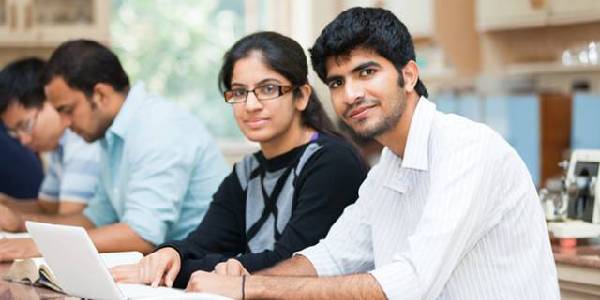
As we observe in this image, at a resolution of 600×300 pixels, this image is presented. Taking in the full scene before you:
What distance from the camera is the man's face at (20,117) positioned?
4.34m

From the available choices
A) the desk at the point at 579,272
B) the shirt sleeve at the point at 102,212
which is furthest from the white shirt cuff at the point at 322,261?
the shirt sleeve at the point at 102,212

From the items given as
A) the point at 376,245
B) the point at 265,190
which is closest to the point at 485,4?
the point at 265,190

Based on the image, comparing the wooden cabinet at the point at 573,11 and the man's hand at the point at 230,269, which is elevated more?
the wooden cabinet at the point at 573,11

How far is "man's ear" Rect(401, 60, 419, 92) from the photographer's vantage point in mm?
2125

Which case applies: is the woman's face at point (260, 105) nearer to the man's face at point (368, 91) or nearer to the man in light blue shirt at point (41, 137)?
the man's face at point (368, 91)

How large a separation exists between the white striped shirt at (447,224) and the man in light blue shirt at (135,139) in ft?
3.38

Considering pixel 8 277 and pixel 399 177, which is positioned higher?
pixel 399 177

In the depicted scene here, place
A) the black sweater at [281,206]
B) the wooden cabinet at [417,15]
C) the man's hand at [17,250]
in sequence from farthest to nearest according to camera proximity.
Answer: the wooden cabinet at [417,15]
the man's hand at [17,250]
the black sweater at [281,206]

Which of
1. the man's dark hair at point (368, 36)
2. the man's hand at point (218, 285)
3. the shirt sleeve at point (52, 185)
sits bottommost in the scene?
the shirt sleeve at point (52, 185)

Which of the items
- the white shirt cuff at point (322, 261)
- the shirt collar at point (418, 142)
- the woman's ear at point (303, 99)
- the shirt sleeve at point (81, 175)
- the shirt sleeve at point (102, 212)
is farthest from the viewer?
the shirt sleeve at point (81, 175)

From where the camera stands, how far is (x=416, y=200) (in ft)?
7.01

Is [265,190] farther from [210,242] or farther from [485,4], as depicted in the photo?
[485,4]

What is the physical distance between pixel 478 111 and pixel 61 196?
3.24m

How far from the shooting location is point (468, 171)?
1.95 m
